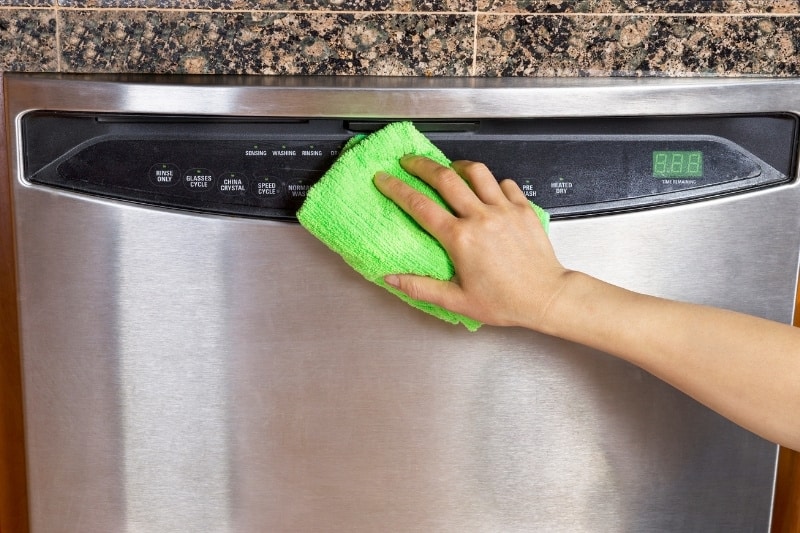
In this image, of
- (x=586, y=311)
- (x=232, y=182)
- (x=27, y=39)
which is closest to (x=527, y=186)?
(x=586, y=311)

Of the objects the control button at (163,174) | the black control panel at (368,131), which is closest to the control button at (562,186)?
the black control panel at (368,131)

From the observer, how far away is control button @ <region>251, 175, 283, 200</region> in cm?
69

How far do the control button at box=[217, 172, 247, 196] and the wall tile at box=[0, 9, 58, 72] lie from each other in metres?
0.18

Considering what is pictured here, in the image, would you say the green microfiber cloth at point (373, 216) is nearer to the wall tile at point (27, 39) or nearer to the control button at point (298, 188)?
the control button at point (298, 188)

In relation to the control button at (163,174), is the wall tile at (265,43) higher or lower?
higher

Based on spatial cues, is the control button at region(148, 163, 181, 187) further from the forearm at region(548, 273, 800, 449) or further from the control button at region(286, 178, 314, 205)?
the forearm at region(548, 273, 800, 449)

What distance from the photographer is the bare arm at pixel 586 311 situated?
2.08ft

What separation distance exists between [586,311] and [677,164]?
7.3 inches

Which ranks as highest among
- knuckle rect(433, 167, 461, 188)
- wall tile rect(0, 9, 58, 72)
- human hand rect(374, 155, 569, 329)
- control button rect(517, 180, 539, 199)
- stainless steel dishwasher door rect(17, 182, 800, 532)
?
wall tile rect(0, 9, 58, 72)

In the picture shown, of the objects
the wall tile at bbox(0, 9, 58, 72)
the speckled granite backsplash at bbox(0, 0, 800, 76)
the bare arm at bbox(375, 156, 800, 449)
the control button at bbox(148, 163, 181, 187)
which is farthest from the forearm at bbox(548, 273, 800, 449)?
A: the wall tile at bbox(0, 9, 58, 72)

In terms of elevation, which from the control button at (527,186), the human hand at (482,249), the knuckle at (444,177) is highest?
the knuckle at (444,177)

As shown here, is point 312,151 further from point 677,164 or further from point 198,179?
point 677,164

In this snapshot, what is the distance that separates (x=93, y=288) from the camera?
70 cm

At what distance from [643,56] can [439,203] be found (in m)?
0.24
